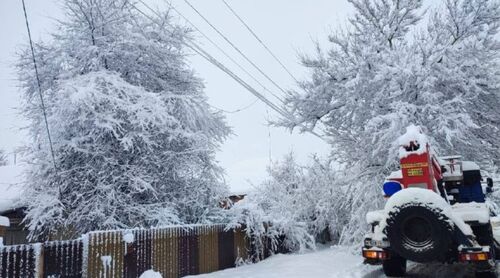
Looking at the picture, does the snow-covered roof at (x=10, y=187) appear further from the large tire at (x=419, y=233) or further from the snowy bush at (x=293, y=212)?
the large tire at (x=419, y=233)

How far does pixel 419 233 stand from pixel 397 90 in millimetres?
6709

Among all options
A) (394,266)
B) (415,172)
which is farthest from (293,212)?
(415,172)

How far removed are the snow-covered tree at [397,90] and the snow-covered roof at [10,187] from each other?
9.37 meters

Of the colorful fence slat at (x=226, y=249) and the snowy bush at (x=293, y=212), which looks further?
the snowy bush at (x=293, y=212)

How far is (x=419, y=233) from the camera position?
6055 millimetres

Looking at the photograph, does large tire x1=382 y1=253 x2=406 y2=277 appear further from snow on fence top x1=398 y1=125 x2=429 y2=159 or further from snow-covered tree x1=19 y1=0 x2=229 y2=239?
snow-covered tree x1=19 y1=0 x2=229 y2=239

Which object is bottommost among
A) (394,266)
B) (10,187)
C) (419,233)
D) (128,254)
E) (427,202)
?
(394,266)

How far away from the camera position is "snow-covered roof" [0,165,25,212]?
476 inches

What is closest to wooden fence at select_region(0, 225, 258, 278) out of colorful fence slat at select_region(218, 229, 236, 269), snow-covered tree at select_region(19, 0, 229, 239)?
colorful fence slat at select_region(218, 229, 236, 269)

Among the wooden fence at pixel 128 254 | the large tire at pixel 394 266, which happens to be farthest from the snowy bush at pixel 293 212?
the large tire at pixel 394 266

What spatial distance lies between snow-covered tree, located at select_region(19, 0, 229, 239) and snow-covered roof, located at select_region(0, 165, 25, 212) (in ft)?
3.70

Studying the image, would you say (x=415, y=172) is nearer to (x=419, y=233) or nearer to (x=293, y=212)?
(x=419, y=233)

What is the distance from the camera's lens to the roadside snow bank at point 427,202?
586 cm

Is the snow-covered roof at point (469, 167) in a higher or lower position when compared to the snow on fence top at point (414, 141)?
lower
